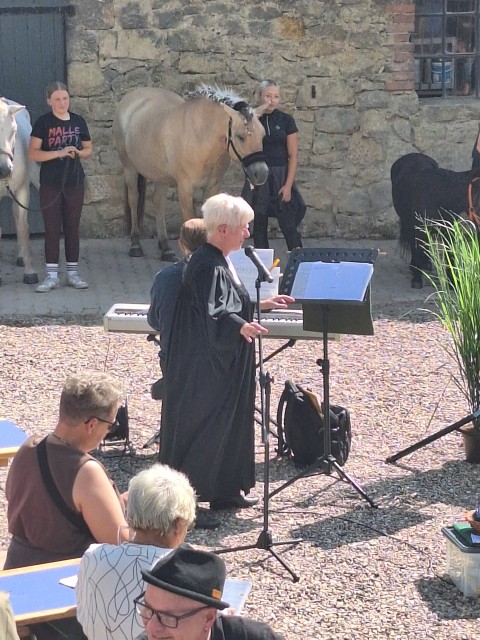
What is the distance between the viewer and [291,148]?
11414mm

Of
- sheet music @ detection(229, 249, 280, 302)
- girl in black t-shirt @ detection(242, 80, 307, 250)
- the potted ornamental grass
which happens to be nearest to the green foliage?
the potted ornamental grass

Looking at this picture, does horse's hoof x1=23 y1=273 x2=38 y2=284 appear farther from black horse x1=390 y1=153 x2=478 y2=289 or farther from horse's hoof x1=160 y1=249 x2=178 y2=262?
black horse x1=390 y1=153 x2=478 y2=289

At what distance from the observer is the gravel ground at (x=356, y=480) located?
16.6 ft

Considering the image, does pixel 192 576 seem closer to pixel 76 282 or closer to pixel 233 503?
pixel 233 503

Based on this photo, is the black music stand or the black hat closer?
the black hat

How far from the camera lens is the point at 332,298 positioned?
5918 millimetres

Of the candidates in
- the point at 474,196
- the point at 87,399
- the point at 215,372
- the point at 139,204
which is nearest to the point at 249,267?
the point at 215,372

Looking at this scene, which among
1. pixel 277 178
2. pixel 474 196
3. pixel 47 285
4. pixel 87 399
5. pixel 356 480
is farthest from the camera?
pixel 277 178

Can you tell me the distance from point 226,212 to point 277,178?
583 cm

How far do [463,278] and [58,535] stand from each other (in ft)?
10.4

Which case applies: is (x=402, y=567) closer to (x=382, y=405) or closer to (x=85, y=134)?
(x=382, y=405)

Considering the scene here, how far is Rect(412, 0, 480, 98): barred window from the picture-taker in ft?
43.5

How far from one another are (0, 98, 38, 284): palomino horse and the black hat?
307 inches

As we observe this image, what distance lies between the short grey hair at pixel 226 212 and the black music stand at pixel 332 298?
51 cm
